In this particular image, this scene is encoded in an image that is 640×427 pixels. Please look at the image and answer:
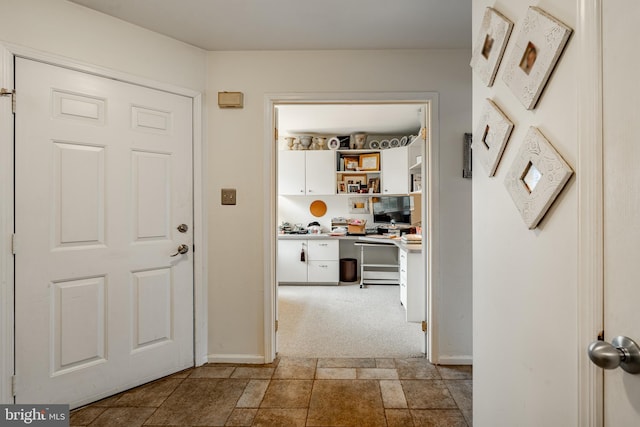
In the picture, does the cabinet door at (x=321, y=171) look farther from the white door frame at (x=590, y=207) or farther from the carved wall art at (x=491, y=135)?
the white door frame at (x=590, y=207)

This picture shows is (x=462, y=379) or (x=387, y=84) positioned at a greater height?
(x=387, y=84)

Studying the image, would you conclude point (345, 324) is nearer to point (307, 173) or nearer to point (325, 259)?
point (325, 259)

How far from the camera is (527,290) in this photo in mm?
989

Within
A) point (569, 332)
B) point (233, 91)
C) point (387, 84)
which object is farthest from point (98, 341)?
point (387, 84)

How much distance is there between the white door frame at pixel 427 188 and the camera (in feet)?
7.68

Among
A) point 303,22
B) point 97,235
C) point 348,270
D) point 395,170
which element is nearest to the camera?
point 97,235

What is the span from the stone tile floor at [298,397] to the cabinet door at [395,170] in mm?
2857

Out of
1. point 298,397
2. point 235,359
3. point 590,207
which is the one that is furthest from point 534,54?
point 235,359

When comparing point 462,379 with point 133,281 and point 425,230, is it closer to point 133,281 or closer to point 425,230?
point 425,230

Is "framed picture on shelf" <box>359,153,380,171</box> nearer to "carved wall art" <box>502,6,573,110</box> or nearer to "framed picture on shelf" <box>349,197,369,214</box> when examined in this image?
"framed picture on shelf" <box>349,197,369,214</box>

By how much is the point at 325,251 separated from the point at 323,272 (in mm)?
333

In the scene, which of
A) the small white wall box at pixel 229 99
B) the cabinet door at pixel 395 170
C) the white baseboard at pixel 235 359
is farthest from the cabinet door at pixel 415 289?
the small white wall box at pixel 229 99

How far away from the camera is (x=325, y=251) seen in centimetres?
481

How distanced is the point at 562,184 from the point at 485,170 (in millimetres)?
457
